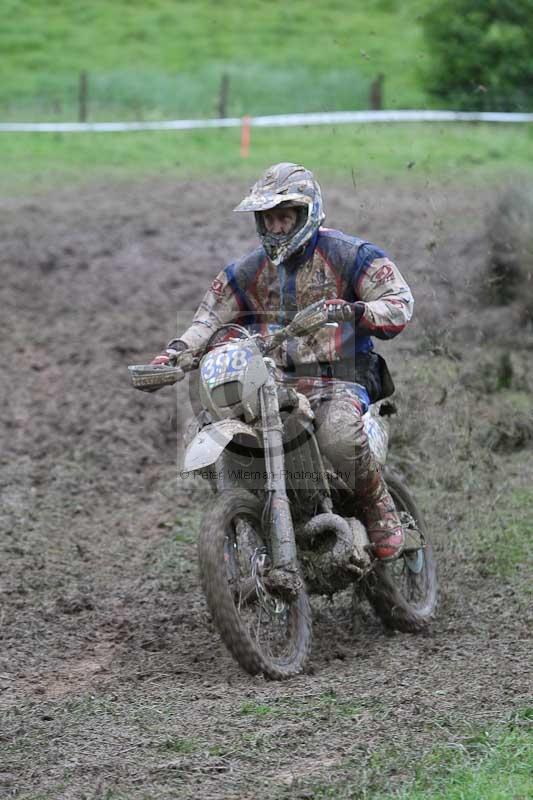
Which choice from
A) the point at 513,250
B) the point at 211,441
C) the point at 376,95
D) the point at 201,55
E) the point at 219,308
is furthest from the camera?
the point at 201,55

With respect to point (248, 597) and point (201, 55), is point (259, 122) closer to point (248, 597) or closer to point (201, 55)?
point (201, 55)

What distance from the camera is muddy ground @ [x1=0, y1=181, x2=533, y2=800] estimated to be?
→ 185 inches

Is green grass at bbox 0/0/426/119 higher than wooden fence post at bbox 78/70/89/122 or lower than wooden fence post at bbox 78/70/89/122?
lower

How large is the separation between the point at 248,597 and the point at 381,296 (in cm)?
153

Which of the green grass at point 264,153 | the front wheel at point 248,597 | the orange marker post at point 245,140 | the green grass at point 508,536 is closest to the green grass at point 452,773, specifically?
the front wheel at point 248,597

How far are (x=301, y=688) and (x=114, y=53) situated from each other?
39.1 m

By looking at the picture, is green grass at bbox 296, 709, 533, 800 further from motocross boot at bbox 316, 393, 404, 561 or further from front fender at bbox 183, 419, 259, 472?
motocross boot at bbox 316, 393, 404, 561

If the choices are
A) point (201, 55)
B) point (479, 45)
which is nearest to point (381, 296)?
Result: point (479, 45)

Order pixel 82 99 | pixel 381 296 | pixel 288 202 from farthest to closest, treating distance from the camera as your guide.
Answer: pixel 82 99 < pixel 381 296 < pixel 288 202

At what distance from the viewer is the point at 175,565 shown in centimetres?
771

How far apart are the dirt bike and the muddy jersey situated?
0.81 ft

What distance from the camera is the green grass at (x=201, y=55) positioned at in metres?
31.7

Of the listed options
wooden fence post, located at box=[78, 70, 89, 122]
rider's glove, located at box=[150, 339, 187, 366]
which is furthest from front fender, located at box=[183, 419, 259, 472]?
wooden fence post, located at box=[78, 70, 89, 122]

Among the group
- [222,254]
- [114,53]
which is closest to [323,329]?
[222,254]
